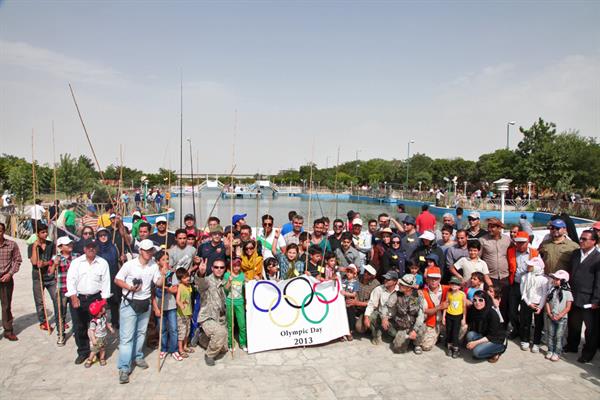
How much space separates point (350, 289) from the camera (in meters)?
5.91

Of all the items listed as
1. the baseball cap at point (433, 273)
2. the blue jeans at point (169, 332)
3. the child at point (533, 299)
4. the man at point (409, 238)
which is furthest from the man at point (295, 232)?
the child at point (533, 299)

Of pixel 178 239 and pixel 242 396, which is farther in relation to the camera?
pixel 178 239

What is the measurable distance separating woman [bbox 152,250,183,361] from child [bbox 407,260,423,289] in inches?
130

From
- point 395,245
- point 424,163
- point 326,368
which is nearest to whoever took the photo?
point 326,368

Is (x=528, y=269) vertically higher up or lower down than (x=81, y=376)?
higher up

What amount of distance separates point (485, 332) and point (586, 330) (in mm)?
1322

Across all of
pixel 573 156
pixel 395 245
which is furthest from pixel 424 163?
pixel 395 245

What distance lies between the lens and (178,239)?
568cm

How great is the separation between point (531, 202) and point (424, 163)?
41.6m

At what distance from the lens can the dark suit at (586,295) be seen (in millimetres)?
5199

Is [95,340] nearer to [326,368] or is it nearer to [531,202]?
[326,368]

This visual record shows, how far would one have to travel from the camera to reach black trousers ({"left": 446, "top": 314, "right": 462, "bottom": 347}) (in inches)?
212

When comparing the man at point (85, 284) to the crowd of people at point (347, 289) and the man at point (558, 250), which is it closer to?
the crowd of people at point (347, 289)

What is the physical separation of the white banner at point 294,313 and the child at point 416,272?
108 cm
